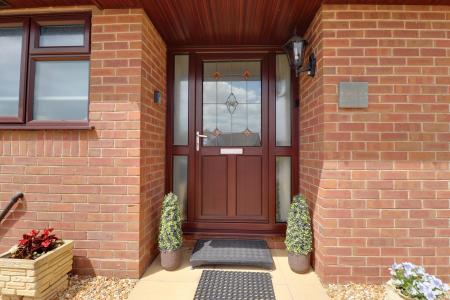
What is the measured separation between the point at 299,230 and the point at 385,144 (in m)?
1.14

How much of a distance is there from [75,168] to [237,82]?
6.96ft

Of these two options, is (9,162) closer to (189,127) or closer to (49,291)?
(49,291)

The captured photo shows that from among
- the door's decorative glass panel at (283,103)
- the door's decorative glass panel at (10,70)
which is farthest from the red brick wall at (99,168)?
the door's decorative glass panel at (283,103)

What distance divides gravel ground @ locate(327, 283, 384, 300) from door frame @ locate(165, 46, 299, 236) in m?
0.99

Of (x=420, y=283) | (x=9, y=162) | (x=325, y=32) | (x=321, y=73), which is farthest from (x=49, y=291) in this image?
(x=325, y=32)

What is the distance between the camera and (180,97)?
134 inches

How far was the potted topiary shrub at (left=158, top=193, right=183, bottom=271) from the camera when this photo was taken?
2.59 metres

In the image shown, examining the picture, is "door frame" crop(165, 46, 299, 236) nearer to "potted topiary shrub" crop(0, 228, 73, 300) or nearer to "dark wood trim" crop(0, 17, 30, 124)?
"potted topiary shrub" crop(0, 228, 73, 300)

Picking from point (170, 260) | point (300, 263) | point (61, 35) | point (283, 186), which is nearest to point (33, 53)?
point (61, 35)

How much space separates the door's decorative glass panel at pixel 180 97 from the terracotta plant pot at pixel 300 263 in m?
1.94

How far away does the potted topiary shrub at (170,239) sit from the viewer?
2.59 m

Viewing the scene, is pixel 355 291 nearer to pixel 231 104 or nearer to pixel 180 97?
pixel 231 104

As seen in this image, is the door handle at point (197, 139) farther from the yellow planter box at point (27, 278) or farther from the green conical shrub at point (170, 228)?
the yellow planter box at point (27, 278)

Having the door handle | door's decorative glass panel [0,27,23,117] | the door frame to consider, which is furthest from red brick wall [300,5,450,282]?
door's decorative glass panel [0,27,23,117]
